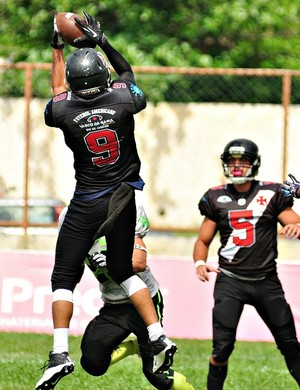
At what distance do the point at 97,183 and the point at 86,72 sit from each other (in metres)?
0.67

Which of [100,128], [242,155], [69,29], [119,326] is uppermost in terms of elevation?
[69,29]

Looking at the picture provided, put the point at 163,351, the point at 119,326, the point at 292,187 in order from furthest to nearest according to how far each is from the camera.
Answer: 1. the point at 119,326
2. the point at 292,187
3. the point at 163,351

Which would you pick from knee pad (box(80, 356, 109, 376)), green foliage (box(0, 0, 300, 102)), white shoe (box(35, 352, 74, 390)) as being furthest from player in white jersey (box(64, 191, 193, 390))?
green foliage (box(0, 0, 300, 102))

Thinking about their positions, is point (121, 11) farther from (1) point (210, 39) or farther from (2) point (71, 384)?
(2) point (71, 384)

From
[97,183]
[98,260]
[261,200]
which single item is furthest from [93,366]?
[261,200]

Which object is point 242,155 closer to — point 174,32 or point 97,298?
point 97,298

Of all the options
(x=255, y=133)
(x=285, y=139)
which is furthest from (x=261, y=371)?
(x=255, y=133)

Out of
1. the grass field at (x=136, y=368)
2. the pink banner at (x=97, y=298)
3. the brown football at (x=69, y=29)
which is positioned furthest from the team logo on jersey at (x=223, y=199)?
the pink banner at (x=97, y=298)

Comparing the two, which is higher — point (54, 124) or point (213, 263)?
point (54, 124)

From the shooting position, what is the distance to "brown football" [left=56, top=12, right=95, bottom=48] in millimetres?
6723

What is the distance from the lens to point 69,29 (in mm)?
6742

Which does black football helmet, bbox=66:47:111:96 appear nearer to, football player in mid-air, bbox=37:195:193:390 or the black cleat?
football player in mid-air, bbox=37:195:193:390

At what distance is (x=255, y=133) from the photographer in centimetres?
1778

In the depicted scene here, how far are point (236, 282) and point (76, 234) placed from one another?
5.77 ft
